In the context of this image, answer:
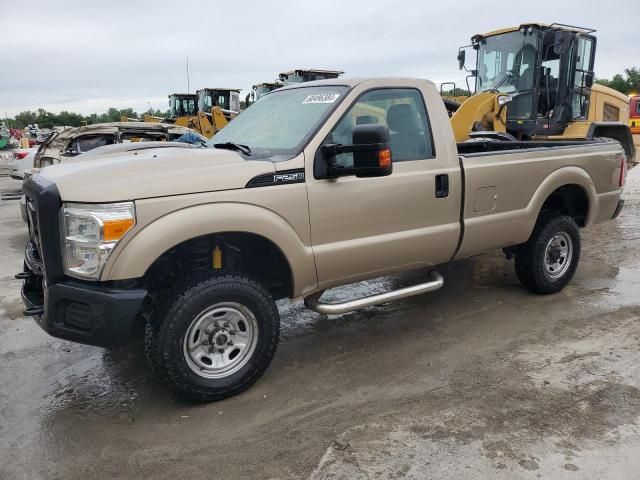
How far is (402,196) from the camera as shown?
4145 mm

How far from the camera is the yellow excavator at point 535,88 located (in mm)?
9867

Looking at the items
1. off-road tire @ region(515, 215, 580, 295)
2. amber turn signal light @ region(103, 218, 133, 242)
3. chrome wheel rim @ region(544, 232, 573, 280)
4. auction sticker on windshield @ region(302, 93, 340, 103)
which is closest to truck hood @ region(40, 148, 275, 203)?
amber turn signal light @ region(103, 218, 133, 242)

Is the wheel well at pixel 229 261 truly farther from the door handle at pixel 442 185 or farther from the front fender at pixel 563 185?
the front fender at pixel 563 185

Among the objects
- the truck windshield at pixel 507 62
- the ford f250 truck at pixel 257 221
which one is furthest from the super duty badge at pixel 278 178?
the truck windshield at pixel 507 62

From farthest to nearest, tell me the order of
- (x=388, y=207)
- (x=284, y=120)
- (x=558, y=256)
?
(x=558, y=256) → (x=284, y=120) → (x=388, y=207)

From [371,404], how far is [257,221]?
1.35 m

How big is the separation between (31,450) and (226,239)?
5.38 ft

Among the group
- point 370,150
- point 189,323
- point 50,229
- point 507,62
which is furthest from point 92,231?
point 507,62

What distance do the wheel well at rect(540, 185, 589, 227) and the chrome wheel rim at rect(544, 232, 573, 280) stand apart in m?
0.28

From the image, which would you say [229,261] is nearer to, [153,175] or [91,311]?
[153,175]

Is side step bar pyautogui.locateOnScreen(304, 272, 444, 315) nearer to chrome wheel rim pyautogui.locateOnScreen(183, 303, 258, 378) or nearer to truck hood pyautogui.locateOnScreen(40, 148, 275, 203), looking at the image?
chrome wheel rim pyautogui.locateOnScreen(183, 303, 258, 378)

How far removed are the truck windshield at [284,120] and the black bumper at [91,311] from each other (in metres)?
1.45

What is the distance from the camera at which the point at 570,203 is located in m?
5.74

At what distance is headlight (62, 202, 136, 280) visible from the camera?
121 inches
